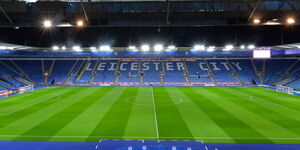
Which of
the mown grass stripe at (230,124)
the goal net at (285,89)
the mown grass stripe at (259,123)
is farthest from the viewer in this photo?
the goal net at (285,89)

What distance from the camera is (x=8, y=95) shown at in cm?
2762

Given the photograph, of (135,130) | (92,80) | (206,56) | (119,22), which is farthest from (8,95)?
(206,56)

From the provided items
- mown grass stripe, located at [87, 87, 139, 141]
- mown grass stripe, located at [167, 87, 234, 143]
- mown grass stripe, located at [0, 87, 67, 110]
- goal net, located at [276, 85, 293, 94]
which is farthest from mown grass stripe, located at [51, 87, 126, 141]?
goal net, located at [276, 85, 293, 94]

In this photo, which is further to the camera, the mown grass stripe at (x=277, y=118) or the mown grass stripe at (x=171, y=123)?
the mown grass stripe at (x=277, y=118)

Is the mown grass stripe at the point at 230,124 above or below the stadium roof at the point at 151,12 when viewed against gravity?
below

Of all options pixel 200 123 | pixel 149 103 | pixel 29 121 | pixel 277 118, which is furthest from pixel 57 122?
pixel 277 118

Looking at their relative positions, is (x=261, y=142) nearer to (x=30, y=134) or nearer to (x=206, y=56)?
(x=30, y=134)

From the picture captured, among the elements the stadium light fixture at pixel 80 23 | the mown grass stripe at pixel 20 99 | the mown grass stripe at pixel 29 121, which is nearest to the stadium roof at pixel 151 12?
the stadium light fixture at pixel 80 23

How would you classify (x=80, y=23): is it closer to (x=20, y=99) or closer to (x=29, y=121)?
(x=29, y=121)

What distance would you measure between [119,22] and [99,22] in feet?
3.20

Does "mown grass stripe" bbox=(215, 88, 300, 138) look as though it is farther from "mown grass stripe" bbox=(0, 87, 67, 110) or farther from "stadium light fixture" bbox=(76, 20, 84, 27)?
"mown grass stripe" bbox=(0, 87, 67, 110)

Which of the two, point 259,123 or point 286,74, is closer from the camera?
point 259,123

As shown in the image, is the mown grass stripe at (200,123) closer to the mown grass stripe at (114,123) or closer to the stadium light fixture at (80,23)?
the mown grass stripe at (114,123)

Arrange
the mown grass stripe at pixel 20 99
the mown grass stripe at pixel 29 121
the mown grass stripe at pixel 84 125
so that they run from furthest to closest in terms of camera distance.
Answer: the mown grass stripe at pixel 20 99 → the mown grass stripe at pixel 29 121 → the mown grass stripe at pixel 84 125
